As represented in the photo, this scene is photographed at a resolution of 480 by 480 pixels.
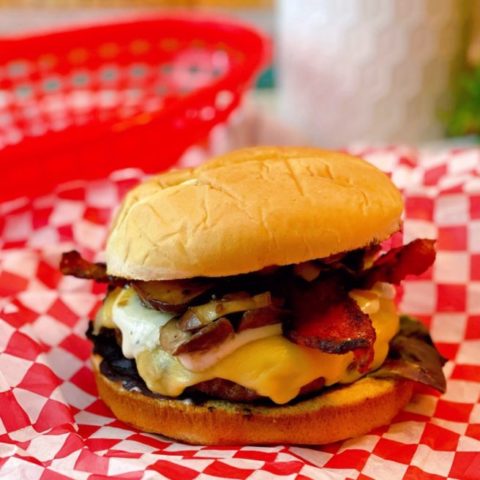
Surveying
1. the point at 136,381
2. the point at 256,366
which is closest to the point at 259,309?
the point at 256,366

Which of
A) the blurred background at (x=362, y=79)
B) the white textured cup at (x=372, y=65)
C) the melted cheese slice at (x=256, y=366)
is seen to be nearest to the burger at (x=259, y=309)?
the melted cheese slice at (x=256, y=366)

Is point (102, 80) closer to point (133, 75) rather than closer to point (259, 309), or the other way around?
point (133, 75)

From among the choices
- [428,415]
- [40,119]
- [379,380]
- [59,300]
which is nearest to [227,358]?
[379,380]

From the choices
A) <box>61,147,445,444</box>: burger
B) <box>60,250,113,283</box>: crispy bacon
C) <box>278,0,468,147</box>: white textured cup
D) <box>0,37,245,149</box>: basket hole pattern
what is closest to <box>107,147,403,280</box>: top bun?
<box>61,147,445,444</box>: burger

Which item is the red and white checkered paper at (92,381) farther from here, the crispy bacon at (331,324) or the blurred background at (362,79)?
the blurred background at (362,79)

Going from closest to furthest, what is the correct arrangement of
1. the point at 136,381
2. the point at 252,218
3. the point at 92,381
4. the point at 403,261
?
the point at 252,218, the point at 136,381, the point at 403,261, the point at 92,381

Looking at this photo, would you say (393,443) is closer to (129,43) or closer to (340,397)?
(340,397)
